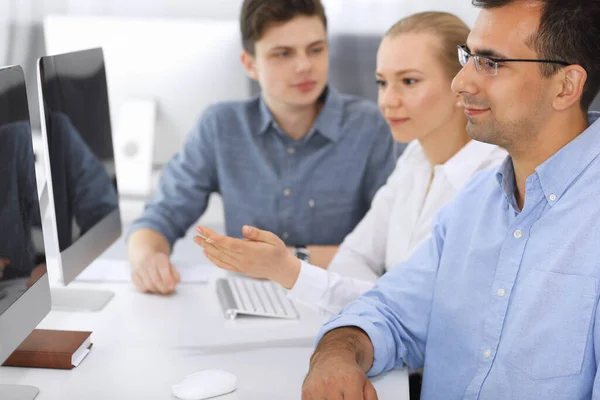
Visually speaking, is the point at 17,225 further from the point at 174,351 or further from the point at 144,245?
the point at 144,245

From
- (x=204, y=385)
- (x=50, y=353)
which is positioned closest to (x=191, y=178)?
(x=50, y=353)

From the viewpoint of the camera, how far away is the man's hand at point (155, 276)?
1.71 m

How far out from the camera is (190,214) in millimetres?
2188

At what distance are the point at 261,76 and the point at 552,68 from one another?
3.51ft

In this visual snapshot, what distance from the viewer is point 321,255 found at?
6.46 ft

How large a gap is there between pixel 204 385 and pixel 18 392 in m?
0.29

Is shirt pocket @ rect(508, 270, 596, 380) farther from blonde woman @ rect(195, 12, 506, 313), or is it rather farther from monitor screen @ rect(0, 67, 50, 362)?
monitor screen @ rect(0, 67, 50, 362)

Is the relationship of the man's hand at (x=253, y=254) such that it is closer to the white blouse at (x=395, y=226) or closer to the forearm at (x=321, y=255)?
the white blouse at (x=395, y=226)

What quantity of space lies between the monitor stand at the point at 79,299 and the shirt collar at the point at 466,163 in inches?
31.4

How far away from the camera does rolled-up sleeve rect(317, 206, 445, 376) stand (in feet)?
4.35

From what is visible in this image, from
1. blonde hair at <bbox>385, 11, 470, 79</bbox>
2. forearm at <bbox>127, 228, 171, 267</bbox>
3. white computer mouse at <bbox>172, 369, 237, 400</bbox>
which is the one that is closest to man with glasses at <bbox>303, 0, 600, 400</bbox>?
white computer mouse at <bbox>172, 369, 237, 400</bbox>

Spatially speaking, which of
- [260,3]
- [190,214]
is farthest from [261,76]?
[190,214]

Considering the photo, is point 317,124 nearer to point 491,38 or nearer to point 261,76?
point 261,76

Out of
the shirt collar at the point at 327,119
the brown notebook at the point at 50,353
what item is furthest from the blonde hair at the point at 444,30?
the brown notebook at the point at 50,353
